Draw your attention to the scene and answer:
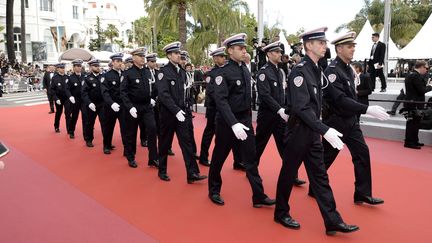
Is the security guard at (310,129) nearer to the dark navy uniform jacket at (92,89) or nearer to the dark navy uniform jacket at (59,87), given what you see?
the dark navy uniform jacket at (92,89)

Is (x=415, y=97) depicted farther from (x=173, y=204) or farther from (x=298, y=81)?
(x=173, y=204)

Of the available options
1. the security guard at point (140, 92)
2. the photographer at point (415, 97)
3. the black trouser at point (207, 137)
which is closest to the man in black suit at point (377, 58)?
the photographer at point (415, 97)

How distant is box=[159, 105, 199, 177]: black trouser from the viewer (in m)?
5.57

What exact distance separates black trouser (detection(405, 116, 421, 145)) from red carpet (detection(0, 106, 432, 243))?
1.41ft

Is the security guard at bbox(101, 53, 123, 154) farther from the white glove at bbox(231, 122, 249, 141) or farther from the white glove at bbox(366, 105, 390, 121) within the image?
the white glove at bbox(366, 105, 390, 121)

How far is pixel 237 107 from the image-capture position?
183 inches

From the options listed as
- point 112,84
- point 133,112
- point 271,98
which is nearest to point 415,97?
point 271,98

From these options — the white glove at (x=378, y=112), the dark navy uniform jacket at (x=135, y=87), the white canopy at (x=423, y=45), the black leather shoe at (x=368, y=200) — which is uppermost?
the white canopy at (x=423, y=45)

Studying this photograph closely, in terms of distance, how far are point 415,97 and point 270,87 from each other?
4215mm

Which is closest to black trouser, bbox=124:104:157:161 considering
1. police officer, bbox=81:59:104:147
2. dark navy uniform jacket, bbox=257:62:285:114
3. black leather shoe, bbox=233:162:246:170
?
black leather shoe, bbox=233:162:246:170

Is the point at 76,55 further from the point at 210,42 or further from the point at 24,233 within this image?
the point at 24,233

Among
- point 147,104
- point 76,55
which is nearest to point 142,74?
point 147,104

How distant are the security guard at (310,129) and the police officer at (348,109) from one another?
1.83 feet

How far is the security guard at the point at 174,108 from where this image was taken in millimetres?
5543
